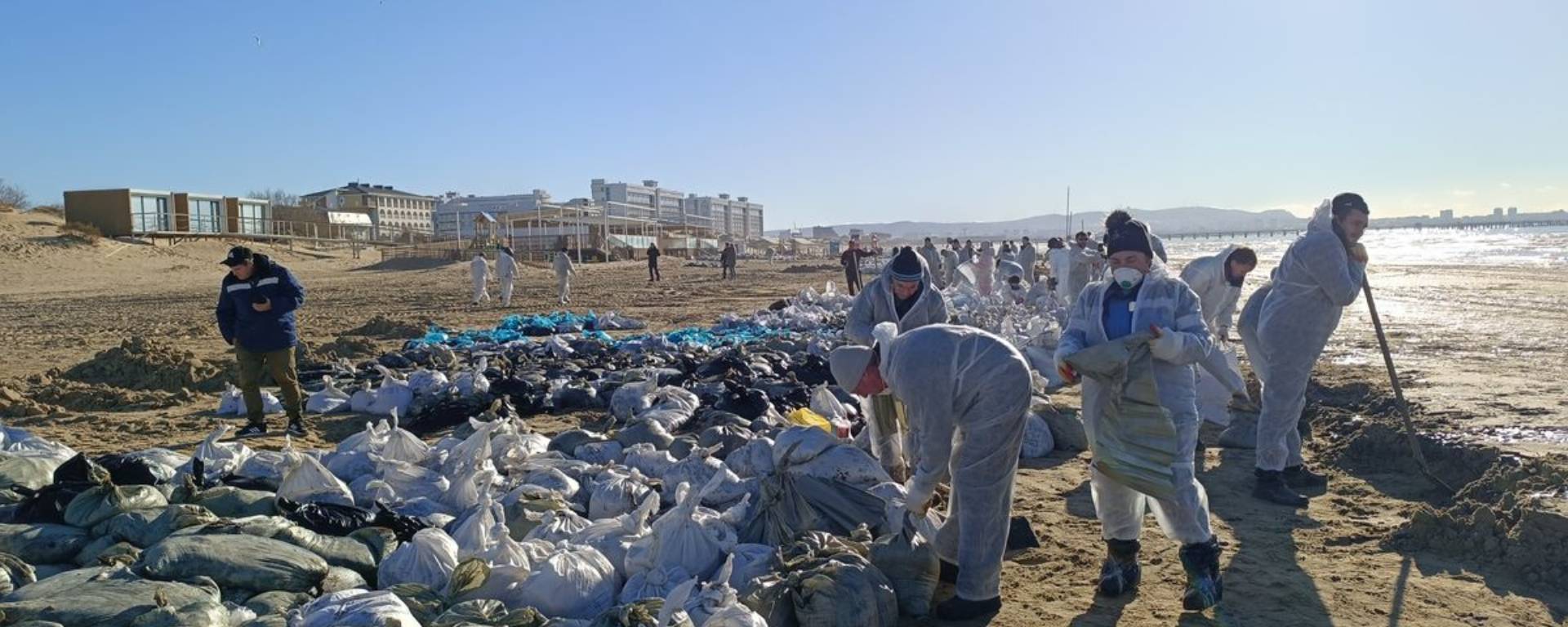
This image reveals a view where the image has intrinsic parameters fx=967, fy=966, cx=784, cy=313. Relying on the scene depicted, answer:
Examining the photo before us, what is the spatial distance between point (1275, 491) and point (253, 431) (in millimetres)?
6797

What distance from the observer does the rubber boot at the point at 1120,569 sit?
3744 millimetres

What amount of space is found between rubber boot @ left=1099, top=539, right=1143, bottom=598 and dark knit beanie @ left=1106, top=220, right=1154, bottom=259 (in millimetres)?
1126

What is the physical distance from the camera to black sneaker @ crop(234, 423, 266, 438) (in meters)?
7.05

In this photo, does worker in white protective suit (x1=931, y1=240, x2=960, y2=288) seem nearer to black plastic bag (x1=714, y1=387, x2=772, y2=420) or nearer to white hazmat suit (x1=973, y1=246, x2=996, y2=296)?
white hazmat suit (x1=973, y1=246, x2=996, y2=296)

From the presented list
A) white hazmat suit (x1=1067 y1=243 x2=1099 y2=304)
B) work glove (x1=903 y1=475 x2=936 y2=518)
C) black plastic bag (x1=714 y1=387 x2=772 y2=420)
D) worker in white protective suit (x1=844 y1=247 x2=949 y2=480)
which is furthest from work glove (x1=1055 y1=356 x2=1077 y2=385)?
white hazmat suit (x1=1067 y1=243 x2=1099 y2=304)

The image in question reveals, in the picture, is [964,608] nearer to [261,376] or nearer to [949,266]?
[261,376]

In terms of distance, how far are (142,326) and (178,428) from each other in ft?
29.9

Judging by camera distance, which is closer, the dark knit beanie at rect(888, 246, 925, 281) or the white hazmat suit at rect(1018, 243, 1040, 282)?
the dark knit beanie at rect(888, 246, 925, 281)

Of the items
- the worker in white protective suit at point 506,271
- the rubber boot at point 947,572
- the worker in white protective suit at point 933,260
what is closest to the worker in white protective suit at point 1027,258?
the worker in white protective suit at point 933,260

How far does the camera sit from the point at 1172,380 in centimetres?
349

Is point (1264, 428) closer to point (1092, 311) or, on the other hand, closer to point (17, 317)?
point (1092, 311)

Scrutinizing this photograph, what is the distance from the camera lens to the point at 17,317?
16.5 m

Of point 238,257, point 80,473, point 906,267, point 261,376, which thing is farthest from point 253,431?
point 906,267

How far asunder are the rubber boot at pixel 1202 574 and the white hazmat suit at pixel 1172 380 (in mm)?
40
